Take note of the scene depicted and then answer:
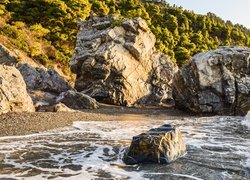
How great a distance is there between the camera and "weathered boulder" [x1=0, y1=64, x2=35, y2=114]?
1891 cm

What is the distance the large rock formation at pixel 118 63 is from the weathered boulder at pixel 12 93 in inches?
441

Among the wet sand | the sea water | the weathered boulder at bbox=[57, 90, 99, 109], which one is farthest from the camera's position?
the weathered boulder at bbox=[57, 90, 99, 109]

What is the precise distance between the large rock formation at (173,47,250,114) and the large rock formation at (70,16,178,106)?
23.2 ft

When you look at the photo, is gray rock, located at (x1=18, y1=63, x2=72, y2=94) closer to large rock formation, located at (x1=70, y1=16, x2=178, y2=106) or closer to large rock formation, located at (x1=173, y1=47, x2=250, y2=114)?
large rock formation, located at (x1=70, y1=16, x2=178, y2=106)

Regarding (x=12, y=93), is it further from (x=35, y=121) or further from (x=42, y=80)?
(x=42, y=80)

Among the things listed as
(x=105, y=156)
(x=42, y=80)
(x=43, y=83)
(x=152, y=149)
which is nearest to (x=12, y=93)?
(x=105, y=156)

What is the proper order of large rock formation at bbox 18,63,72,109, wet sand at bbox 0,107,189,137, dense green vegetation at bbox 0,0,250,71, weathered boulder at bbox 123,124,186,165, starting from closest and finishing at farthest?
weathered boulder at bbox 123,124,186,165 → wet sand at bbox 0,107,189,137 → large rock formation at bbox 18,63,72,109 → dense green vegetation at bbox 0,0,250,71

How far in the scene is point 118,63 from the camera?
105ft

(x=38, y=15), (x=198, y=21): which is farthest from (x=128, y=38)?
(x=198, y=21)

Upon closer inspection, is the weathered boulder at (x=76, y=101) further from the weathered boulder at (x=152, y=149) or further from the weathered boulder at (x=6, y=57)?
the weathered boulder at (x=152, y=149)

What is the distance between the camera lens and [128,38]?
34062mm

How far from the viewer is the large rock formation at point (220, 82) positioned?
26141 mm

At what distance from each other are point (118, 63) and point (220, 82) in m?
9.94

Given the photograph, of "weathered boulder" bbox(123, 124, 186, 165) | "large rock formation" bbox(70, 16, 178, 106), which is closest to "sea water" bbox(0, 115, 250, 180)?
"weathered boulder" bbox(123, 124, 186, 165)
